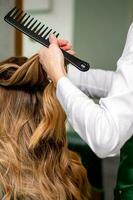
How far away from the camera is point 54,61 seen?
0.96 meters

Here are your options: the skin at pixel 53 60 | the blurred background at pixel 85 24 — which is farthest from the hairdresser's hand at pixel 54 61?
the blurred background at pixel 85 24

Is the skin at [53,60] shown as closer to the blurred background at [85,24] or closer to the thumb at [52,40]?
the thumb at [52,40]

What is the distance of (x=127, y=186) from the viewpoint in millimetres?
1113

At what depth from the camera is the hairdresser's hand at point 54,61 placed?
957 mm

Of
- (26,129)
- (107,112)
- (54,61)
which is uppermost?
(54,61)

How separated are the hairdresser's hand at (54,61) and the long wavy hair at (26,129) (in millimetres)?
72

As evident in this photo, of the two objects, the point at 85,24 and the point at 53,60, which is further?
the point at 85,24

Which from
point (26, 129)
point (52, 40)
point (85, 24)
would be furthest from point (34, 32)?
point (85, 24)

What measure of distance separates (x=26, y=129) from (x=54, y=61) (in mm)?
261

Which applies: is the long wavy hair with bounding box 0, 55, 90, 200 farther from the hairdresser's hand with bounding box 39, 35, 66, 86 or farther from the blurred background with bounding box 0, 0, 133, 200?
the blurred background with bounding box 0, 0, 133, 200

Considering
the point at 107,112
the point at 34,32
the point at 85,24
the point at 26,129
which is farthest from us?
the point at 85,24

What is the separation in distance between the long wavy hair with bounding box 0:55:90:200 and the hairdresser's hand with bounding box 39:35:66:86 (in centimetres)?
7

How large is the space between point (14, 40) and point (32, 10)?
183mm

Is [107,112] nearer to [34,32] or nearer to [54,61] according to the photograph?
[54,61]
